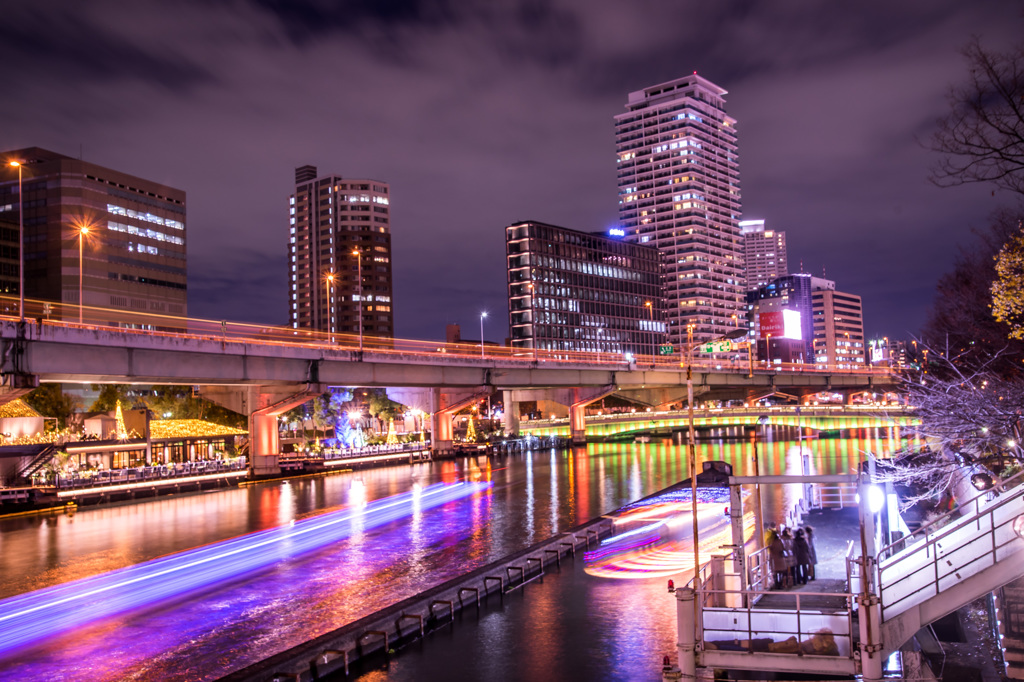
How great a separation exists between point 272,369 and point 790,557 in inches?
1629

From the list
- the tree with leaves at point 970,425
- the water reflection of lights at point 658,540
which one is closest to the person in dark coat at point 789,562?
the water reflection of lights at point 658,540

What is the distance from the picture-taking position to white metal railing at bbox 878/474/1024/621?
13.0 metres

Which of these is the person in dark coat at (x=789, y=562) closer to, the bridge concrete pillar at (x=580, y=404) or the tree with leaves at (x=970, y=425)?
the tree with leaves at (x=970, y=425)

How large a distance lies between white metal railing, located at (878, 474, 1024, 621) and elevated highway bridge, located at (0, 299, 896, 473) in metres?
6.11

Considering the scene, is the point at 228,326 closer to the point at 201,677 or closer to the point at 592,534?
the point at 592,534

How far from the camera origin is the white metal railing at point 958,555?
13.0m

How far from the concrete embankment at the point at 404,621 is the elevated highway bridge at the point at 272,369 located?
850 centimetres

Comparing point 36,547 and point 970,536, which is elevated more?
point 970,536

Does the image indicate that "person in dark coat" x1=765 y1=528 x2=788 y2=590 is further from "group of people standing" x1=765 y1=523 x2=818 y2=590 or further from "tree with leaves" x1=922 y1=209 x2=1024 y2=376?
"tree with leaves" x1=922 y1=209 x2=1024 y2=376

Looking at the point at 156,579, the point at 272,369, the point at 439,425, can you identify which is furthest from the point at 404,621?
the point at 439,425

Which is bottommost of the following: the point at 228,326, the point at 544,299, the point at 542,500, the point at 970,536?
the point at 542,500

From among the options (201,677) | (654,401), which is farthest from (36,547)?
(654,401)

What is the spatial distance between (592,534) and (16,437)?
4060cm

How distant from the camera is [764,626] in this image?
14.4 m
